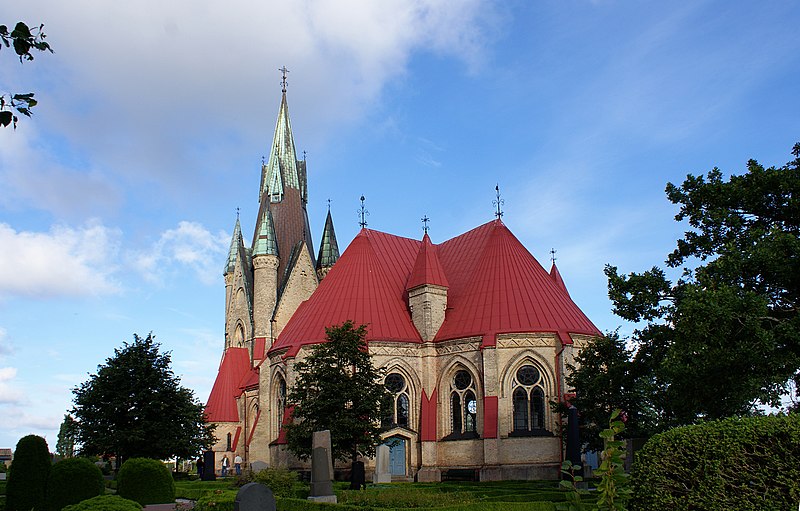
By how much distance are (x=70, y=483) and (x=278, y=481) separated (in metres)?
7.30

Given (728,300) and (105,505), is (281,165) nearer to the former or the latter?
(728,300)

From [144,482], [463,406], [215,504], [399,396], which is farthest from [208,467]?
[215,504]

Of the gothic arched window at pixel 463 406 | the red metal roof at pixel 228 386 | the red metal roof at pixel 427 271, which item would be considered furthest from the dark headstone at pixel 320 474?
the red metal roof at pixel 228 386

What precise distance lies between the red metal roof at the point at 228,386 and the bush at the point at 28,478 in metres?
33.1

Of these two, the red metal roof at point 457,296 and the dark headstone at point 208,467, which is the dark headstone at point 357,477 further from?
the dark headstone at point 208,467

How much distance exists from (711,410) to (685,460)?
9.87 metres

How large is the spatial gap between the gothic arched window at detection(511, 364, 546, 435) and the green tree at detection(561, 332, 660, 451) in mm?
2919

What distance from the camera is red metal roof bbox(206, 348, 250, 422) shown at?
5272 cm

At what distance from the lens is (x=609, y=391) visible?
29.5 meters

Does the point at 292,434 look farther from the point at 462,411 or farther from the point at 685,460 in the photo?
the point at 685,460

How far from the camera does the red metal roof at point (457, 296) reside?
38156 mm

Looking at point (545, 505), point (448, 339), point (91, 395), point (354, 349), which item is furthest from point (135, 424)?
point (545, 505)

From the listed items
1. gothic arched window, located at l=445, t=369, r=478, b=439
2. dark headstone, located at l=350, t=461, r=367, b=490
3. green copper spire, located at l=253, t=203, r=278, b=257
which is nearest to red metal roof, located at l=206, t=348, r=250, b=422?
green copper spire, located at l=253, t=203, r=278, b=257

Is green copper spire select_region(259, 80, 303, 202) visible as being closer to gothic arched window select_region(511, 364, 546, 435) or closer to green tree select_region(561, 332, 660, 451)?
gothic arched window select_region(511, 364, 546, 435)
